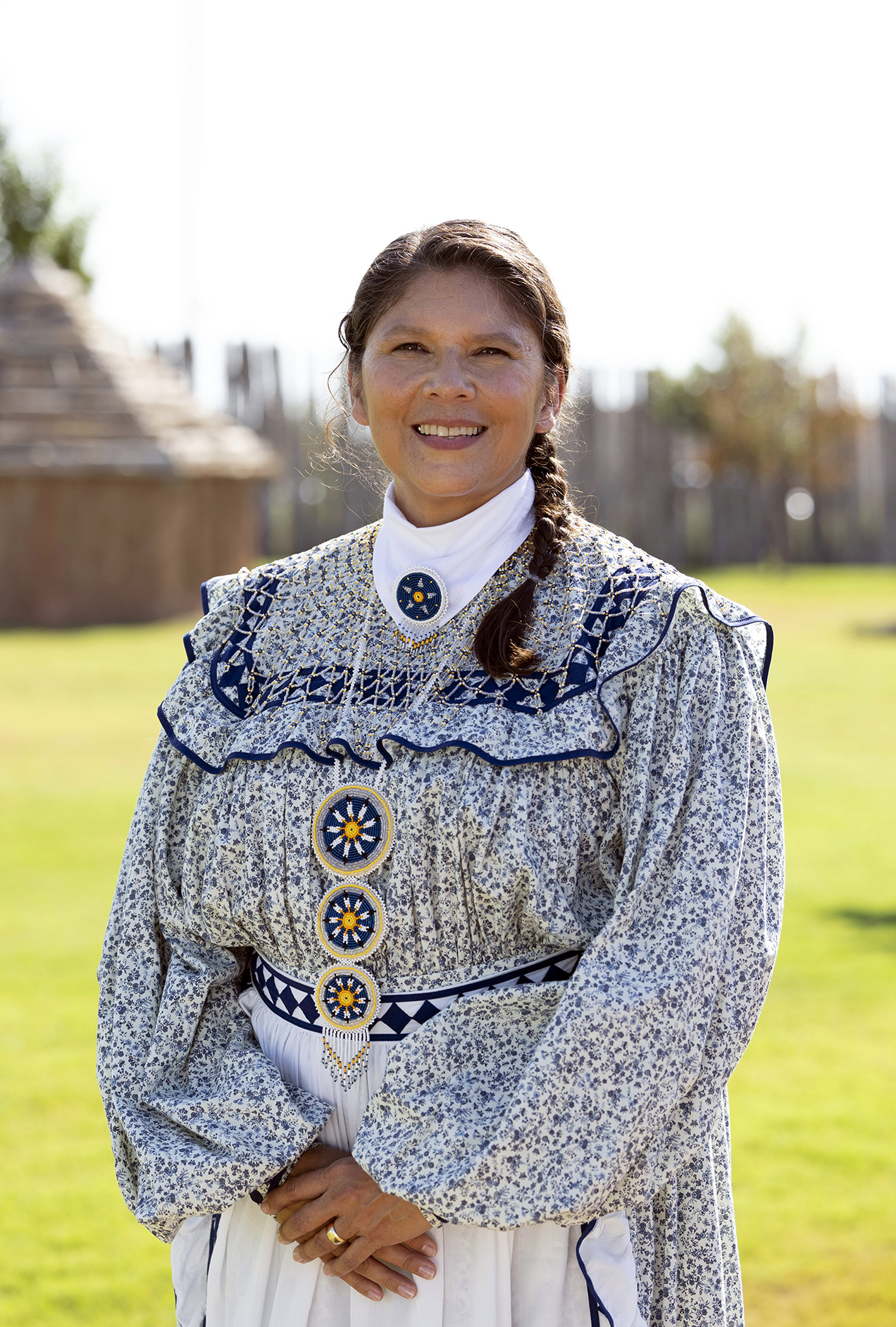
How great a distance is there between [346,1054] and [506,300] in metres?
1.00

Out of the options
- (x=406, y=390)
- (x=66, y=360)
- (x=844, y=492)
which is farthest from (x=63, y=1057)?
(x=844, y=492)

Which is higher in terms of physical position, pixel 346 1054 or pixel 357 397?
pixel 357 397

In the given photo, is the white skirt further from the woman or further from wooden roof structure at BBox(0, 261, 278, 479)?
wooden roof structure at BBox(0, 261, 278, 479)

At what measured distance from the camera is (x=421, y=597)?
1.86 metres

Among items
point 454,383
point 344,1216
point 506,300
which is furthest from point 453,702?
point 344,1216

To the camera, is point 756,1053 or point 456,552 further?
point 756,1053

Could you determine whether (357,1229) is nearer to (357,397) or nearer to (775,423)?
(357,397)

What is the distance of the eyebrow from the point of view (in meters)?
1.77

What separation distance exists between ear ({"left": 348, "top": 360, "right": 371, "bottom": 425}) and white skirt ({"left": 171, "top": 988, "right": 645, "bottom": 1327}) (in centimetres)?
82

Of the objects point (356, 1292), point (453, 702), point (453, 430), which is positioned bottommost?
point (356, 1292)

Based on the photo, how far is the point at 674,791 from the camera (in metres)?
1.63

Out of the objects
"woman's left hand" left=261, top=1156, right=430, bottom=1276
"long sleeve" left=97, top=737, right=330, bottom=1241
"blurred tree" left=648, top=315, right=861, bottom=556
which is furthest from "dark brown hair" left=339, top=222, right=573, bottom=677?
"blurred tree" left=648, top=315, right=861, bottom=556

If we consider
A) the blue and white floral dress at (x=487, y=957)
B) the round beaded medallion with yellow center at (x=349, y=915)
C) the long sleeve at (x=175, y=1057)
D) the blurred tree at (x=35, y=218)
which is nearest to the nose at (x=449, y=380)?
the blue and white floral dress at (x=487, y=957)

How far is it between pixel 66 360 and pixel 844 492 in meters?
11.3
